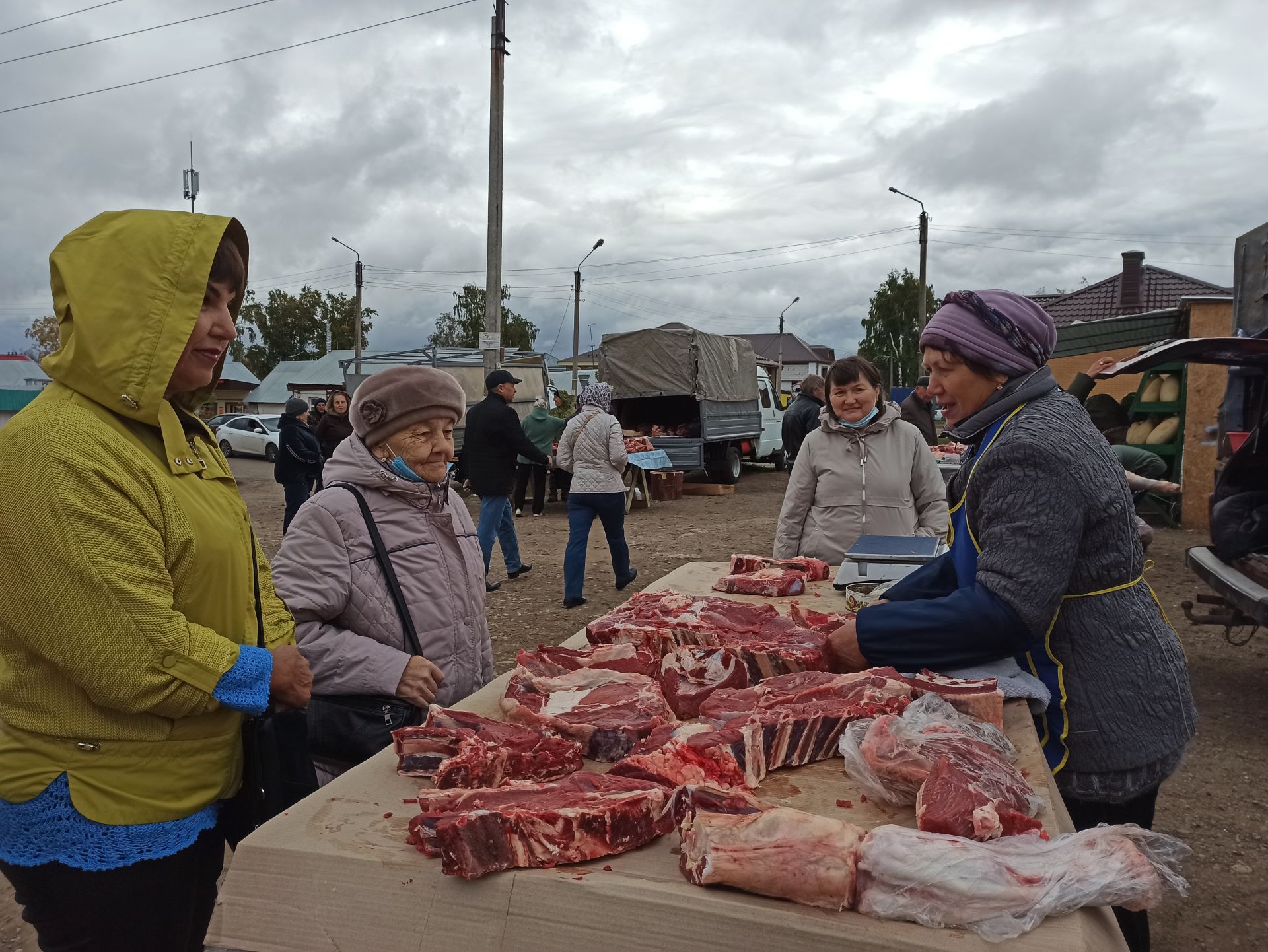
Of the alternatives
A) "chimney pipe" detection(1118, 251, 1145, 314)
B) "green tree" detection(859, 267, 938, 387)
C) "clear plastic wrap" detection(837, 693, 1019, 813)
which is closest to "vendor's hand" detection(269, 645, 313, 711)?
"clear plastic wrap" detection(837, 693, 1019, 813)

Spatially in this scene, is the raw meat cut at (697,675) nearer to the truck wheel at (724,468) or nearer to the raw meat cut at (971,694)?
the raw meat cut at (971,694)

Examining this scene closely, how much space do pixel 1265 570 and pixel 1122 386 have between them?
34.0ft

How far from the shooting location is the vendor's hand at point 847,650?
2.36 metres

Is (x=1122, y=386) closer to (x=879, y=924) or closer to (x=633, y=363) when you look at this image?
(x=633, y=363)

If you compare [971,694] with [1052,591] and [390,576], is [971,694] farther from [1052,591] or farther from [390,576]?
[390,576]

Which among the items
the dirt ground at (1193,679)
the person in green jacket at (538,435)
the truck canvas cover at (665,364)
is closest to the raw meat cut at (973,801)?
the dirt ground at (1193,679)

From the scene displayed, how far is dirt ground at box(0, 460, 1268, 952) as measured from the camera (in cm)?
350

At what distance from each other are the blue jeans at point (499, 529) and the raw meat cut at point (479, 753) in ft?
22.4

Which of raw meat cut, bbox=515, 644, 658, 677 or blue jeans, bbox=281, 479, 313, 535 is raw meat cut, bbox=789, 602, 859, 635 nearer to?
raw meat cut, bbox=515, 644, 658, 677

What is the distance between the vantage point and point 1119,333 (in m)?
14.0

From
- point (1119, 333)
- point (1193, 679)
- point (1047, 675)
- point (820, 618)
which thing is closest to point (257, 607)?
point (820, 618)

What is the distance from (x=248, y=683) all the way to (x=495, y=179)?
1546 cm

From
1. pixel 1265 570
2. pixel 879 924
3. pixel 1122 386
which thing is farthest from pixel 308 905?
pixel 1122 386

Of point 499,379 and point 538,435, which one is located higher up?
point 499,379
